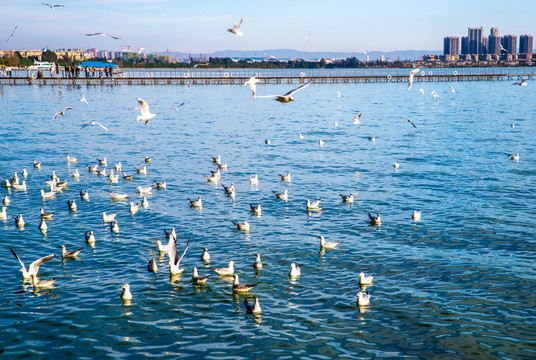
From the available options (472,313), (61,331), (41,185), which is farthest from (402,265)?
(41,185)

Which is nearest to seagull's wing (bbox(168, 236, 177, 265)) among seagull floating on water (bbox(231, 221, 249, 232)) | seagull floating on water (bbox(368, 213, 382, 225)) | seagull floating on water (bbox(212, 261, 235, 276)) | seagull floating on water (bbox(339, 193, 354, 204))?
seagull floating on water (bbox(212, 261, 235, 276))

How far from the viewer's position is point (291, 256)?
18078 millimetres

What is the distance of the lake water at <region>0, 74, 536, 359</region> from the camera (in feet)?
41.8

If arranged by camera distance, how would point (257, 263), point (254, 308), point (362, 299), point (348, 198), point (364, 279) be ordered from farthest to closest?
point (348, 198) < point (257, 263) < point (364, 279) < point (362, 299) < point (254, 308)

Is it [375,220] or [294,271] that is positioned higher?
[375,220]

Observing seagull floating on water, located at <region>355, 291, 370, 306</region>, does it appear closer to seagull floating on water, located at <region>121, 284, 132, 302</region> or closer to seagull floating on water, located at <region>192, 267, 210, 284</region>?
seagull floating on water, located at <region>192, 267, 210, 284</region>

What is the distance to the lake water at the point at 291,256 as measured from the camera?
12.7 meters

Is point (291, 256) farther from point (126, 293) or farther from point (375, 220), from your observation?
point (126, 293)

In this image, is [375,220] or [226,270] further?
[375,220]

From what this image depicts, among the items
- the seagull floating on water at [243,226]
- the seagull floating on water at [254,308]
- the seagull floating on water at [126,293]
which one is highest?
the seagull floating on water at [243,226]

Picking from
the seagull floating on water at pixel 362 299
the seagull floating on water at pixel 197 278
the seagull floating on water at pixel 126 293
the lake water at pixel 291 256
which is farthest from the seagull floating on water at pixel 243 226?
the seagull floating on water at pixel 362 299

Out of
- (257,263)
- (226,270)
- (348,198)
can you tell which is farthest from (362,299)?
(348,198)

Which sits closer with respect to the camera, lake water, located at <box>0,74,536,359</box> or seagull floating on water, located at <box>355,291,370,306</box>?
lake water, located at <box>0,74,536,359</box>

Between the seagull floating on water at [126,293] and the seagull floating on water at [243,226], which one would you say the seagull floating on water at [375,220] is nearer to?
the seagull floating on water at [243,226]
